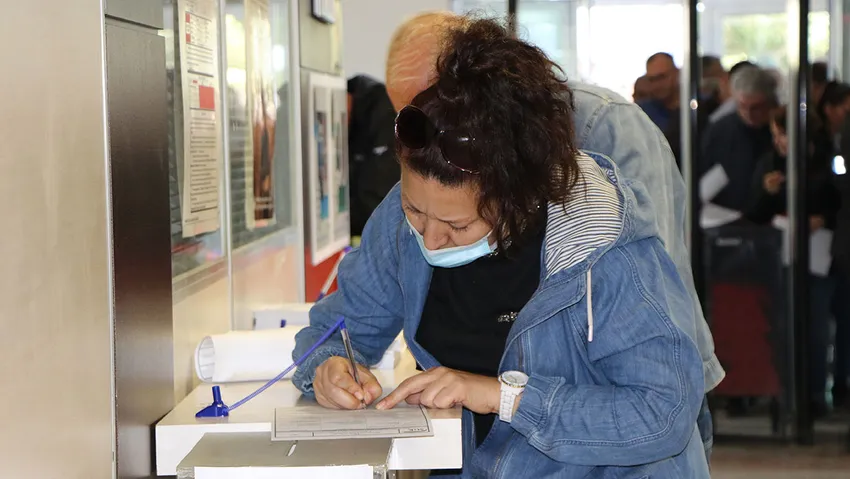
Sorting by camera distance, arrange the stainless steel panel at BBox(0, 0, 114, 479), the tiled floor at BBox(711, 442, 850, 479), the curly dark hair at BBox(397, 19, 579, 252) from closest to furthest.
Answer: the stainless steel panel at BBox(0, 0, 114, 479), the curly dark hair at BBox(397, 19, 579, 252), the tiled floor at BBox(711, 442, 850, 479)

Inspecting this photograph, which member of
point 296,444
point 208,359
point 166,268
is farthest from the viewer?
point 208,359

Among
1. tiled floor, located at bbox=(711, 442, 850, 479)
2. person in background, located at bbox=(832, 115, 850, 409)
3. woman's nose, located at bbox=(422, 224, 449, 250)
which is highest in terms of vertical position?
woman's nose, located at bbox=(422, 224, 449, 250)

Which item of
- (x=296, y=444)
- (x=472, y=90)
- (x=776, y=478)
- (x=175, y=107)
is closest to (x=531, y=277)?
(x=472, y=90)

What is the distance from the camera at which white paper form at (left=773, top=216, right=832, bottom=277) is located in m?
5.66

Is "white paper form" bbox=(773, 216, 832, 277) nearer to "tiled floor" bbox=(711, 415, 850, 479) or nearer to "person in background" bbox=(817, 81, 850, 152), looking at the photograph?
"person in background" bbox=(817, 81, 850, 152)

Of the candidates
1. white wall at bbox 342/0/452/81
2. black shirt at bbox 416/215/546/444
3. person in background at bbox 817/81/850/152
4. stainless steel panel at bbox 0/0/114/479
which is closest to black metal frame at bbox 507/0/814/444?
person in background at bbox 817/81/850/152

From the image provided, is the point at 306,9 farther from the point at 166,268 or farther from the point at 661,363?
the point at 661,363

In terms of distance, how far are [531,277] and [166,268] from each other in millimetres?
690

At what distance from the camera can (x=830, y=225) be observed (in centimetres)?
565

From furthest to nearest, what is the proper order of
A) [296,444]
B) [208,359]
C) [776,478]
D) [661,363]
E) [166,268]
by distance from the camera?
[776,478] < [208,359] < [166,268] < [296,444] < [661,363]

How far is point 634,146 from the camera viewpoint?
1.90 metres

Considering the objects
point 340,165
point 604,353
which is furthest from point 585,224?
point 340,165

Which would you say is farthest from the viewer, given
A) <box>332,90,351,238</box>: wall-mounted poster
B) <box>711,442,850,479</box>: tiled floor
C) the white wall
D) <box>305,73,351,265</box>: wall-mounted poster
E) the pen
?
the white wall

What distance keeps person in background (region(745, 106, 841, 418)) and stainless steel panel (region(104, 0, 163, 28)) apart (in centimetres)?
446
